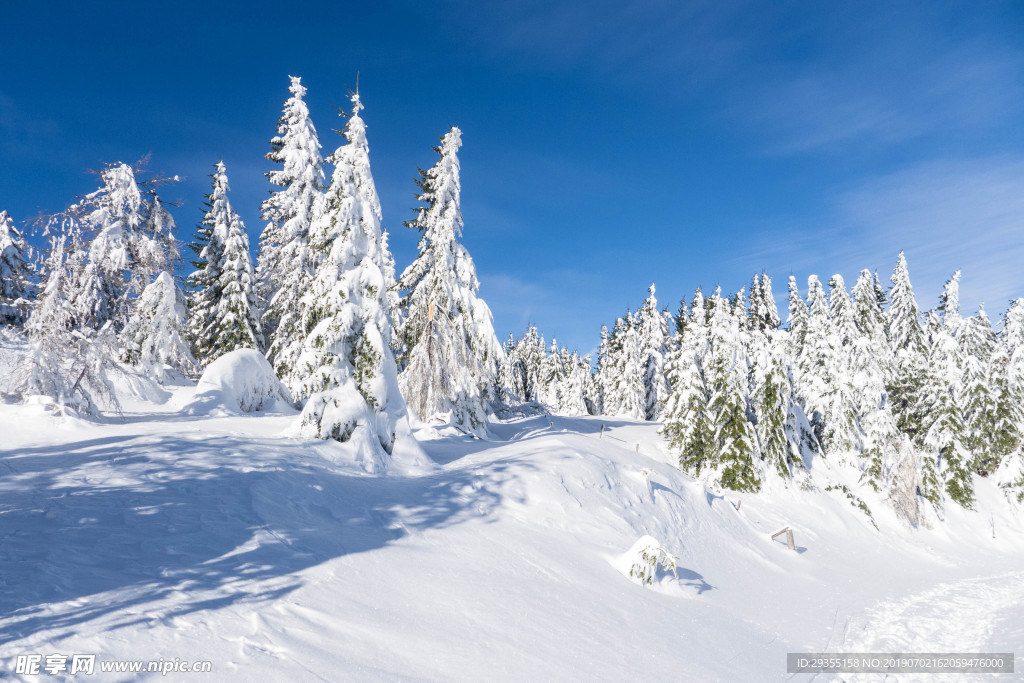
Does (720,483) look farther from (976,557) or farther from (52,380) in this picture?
(52,380)

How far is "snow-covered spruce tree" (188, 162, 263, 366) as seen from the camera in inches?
958

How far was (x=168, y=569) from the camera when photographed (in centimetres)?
560

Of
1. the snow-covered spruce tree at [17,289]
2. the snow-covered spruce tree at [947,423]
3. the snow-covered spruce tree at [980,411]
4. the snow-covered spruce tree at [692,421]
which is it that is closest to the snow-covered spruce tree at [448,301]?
the snow-covered spruce tree at [692,421]

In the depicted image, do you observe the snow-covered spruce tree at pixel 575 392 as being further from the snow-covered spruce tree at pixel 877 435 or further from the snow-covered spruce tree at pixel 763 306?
the snow-covered spruce tree at pixel 877 435

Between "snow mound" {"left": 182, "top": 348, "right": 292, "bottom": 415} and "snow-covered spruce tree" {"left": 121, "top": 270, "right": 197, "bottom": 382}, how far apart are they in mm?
6252

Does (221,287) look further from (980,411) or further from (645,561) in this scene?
(980,411)

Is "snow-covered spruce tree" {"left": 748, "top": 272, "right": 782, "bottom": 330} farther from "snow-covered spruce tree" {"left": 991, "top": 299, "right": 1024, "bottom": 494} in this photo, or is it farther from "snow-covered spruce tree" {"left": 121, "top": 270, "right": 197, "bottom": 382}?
"snow-covered spruce tree" {"left": 121, "top": 270, "right": 197, "bottom": 382}

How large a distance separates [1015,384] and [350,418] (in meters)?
44.4

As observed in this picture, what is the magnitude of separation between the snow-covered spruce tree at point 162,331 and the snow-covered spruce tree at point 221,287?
5.34 ft

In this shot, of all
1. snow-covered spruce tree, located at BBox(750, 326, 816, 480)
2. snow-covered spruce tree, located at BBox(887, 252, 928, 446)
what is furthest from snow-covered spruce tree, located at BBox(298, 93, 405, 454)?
snow-covered spruce tree, located at BBox(887, 252, 928, 446)

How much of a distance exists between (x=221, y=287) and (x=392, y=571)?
22.9 metres

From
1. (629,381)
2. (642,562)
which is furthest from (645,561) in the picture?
(629,381)

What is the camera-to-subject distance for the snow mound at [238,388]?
51.9 ft

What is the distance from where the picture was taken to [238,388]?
16766mm
